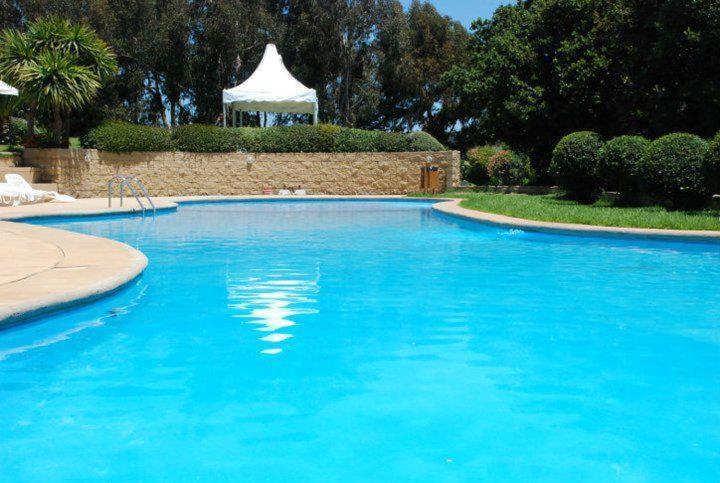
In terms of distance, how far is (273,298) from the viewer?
762cm

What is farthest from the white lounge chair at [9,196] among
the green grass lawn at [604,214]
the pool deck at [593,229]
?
the pool deck at [593,229]

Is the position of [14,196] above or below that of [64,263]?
above

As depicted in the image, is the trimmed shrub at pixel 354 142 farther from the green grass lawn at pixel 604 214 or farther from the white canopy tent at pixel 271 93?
the green grass lawn at pixel 604 214

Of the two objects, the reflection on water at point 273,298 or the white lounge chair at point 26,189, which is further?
the white lounge chair at point 26,189

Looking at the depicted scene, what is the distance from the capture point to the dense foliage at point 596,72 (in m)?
18.8

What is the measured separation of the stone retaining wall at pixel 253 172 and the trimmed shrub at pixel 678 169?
37.0 feet

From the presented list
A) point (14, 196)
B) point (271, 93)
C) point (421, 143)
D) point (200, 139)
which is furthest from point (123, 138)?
point (421, 143)

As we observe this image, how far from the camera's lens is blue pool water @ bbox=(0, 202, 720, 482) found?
359cm

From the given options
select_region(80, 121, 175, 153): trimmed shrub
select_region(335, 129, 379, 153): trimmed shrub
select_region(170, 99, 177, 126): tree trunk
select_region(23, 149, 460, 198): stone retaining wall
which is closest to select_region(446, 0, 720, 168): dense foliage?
select_region(23, 149, 460, 198): stone retaining wall

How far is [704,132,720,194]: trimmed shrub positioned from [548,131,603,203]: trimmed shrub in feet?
12.8

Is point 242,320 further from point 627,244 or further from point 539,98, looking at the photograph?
point 539,98

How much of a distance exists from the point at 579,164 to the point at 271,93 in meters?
11.9

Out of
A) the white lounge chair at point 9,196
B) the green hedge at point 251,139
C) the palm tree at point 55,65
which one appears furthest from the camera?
the green hedge at point 251,139

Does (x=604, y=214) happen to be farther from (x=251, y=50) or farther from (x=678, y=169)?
(x=251, y=50)
